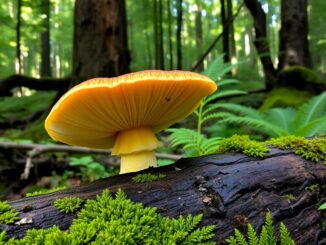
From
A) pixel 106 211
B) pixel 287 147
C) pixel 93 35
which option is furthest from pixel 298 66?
pixel 106 211

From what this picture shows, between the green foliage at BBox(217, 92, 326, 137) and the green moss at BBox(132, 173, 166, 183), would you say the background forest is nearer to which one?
the green foliage at BBox(217, 92, 326, 137)

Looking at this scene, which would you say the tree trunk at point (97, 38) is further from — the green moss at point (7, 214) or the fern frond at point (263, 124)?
the green moss at point (7, 214)

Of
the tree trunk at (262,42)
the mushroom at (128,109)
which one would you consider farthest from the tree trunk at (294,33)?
the mushroom at (128,109)

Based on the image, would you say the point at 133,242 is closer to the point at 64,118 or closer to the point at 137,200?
the point at 137,200

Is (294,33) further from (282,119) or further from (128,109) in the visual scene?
(128,109)

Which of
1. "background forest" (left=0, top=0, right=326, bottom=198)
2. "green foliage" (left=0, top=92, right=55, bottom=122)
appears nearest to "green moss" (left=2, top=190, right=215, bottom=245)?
"background forest" (left=0, top=0, right=326, bottom=198)
